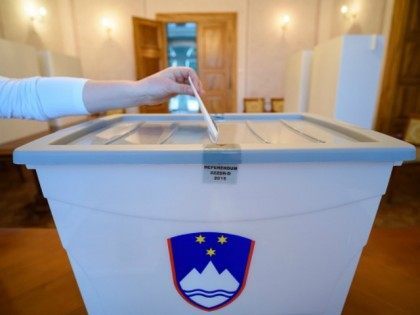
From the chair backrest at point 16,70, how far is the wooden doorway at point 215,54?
161 centimetres

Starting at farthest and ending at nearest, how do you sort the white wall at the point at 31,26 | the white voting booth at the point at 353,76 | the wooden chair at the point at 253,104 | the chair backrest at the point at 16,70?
the wooden chair at the point at 253,104
the white wall at the point at 31,26
the chair backrest at the point at 16,70
the white voting booth at the point at 353,76

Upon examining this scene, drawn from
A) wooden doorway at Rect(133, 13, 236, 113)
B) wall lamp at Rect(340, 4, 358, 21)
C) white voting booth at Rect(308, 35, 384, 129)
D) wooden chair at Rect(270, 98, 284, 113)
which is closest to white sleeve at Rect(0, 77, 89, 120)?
white voting booth at Rect(308, 35, 384, 129)

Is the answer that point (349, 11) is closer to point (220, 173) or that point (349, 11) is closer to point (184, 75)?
point (184, 75)

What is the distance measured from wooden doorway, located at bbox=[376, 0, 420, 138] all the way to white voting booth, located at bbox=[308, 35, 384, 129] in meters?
1.36

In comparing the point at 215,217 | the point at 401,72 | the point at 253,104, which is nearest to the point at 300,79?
the point at 401,72

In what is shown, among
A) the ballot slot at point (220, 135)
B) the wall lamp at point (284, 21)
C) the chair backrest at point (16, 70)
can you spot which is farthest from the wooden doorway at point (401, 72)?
the chair backrest at point (16, 70)

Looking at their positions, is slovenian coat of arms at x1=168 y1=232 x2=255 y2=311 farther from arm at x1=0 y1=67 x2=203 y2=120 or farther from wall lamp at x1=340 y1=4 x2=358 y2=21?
wall lamp at x1=340 y1=4 x2=358 y2=21

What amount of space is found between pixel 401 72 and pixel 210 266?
3820 millimetres

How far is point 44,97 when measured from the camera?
0.42 metres

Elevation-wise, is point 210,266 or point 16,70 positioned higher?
point 16,70

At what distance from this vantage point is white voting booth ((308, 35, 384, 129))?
1862mm

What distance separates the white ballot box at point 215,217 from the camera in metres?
0.31

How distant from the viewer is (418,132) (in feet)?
8.00

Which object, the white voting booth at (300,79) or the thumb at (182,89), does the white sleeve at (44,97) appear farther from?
the white voting booth at (300,79)
